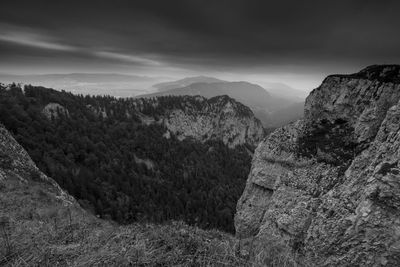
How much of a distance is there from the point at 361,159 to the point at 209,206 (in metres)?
94.6

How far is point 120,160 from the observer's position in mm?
131500

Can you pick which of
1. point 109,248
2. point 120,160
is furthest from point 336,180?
point 120,160

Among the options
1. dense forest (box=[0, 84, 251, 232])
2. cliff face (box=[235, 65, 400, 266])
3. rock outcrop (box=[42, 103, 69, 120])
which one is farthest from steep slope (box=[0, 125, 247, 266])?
rock outcrop (box=[42, 103, 69, 120])

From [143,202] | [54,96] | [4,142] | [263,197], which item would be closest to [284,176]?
[263,197]

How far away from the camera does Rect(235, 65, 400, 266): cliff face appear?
9.22m

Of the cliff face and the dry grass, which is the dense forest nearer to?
the cliff face

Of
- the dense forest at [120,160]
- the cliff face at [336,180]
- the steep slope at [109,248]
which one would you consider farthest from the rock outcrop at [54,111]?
the steep slope at [109,248]

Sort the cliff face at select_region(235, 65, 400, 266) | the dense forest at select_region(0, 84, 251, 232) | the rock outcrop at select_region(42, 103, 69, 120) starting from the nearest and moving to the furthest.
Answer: the cliff face at select_region(235, 65, 400, 266)
the dense forest at select_region(0, 84, 251, 232)
the rock outcrop at select_region(42, 103, 69, 120)

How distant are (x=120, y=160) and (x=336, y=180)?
416ft

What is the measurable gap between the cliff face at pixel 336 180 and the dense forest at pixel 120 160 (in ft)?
124

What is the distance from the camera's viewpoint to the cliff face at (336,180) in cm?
922

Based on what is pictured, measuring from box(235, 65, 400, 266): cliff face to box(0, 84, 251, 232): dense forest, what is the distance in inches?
1493

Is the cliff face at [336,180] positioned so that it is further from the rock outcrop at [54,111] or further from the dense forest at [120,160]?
the rock outcrop at [54,111]

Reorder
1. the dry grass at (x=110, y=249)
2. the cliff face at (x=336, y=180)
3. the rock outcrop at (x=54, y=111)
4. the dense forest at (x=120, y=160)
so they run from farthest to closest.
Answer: the rock outcrop at (x=54, y=111) → the dense forest at (x=120, y=160) → the cliff face at (x=336, y=180) → the dry grass at (x=110, y=249)
